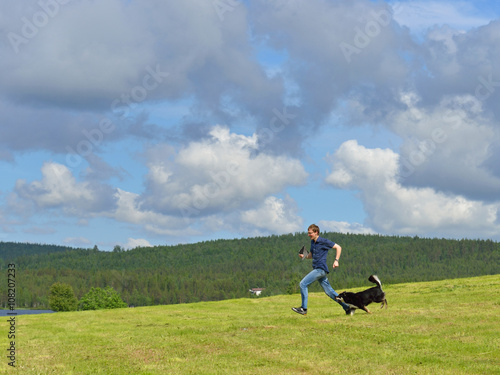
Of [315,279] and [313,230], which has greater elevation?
[313,230]

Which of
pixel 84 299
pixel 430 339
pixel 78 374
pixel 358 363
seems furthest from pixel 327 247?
pixel 84 299

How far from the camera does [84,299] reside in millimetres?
101000

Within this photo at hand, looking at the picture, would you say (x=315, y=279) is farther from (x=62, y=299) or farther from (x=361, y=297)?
(x=62, y=299)

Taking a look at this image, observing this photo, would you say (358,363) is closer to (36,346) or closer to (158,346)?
(158,346)

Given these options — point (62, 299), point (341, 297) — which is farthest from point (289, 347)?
point (62, 299)

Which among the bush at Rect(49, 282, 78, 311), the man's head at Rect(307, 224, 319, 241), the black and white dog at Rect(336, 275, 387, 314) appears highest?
the man's head at Rect(307, 224, 319, 241)

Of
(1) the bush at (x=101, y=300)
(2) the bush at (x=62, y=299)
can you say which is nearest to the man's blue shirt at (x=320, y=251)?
(1) the bush at (x=101, y=300)

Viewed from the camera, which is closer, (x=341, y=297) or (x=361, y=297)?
(x=361, y=297)

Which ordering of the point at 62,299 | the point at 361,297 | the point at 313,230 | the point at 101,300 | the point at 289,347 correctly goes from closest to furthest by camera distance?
the point at 289,347 → the point at 313,230 → the point at 361,297 → the point at 101,300 → the point at 62,299

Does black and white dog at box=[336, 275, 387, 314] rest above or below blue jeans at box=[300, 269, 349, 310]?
below

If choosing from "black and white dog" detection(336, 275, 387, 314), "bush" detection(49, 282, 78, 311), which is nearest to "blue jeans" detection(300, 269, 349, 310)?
"black and white dog" detection(336, 275, 387, 314)

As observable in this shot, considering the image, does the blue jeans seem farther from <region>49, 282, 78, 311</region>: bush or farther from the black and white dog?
<region>49, 282, 78, 311</region>: bush

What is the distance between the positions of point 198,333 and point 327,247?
5.94 metres

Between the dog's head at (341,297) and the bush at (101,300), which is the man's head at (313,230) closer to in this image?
the dog's head at (341,297)
